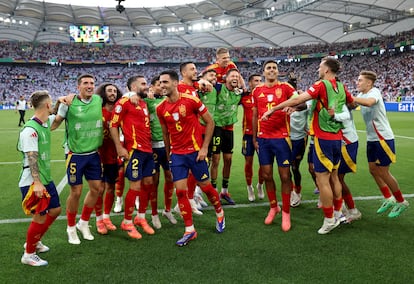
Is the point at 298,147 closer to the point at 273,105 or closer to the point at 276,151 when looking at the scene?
the point at 276,151

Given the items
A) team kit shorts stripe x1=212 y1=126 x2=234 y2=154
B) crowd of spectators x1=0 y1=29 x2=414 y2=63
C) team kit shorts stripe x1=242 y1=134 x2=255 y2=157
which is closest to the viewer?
team kit shorts stripe x1=212 y1=126 x2=234 y2=154

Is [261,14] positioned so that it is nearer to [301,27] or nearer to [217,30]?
[301,27]

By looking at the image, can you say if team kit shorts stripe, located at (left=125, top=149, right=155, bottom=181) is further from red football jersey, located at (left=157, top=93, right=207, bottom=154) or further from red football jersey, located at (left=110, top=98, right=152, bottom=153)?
red football jersey, located at (left=157, top=93, right=207, bottom=154)

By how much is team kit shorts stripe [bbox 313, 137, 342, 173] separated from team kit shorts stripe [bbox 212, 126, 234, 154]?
6.65ft

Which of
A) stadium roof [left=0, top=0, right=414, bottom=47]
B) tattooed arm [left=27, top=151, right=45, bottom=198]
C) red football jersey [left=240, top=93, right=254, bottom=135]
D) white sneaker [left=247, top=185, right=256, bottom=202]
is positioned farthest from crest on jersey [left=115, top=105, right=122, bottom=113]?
stadium roof [left=0, top=0, right=414, bottom=47]

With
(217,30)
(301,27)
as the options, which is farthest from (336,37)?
(217,30)

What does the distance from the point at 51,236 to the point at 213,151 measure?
306 cm

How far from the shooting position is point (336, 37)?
53.0 meters

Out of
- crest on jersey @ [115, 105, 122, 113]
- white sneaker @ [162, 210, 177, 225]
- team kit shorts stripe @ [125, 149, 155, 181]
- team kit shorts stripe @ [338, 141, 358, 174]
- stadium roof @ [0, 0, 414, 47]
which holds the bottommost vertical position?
white sneaker @ [162, 210, 177, 225]

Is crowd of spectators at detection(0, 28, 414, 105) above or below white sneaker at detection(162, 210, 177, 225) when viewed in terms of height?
above

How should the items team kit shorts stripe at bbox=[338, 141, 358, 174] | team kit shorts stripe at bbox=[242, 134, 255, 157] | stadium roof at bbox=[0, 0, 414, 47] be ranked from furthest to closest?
stadium roof at bbox=[0, 0, 414, 47]
team kit shorts stripe at bbox=[242, 134, 255, 157]
team kit shorts stripe at bbox=[338, 141, 358, 174]

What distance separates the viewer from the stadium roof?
46575 millimetres

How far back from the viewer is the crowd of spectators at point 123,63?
51312mm

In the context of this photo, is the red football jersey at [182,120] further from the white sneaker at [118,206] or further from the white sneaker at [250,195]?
the white sneaker at [250,195]
